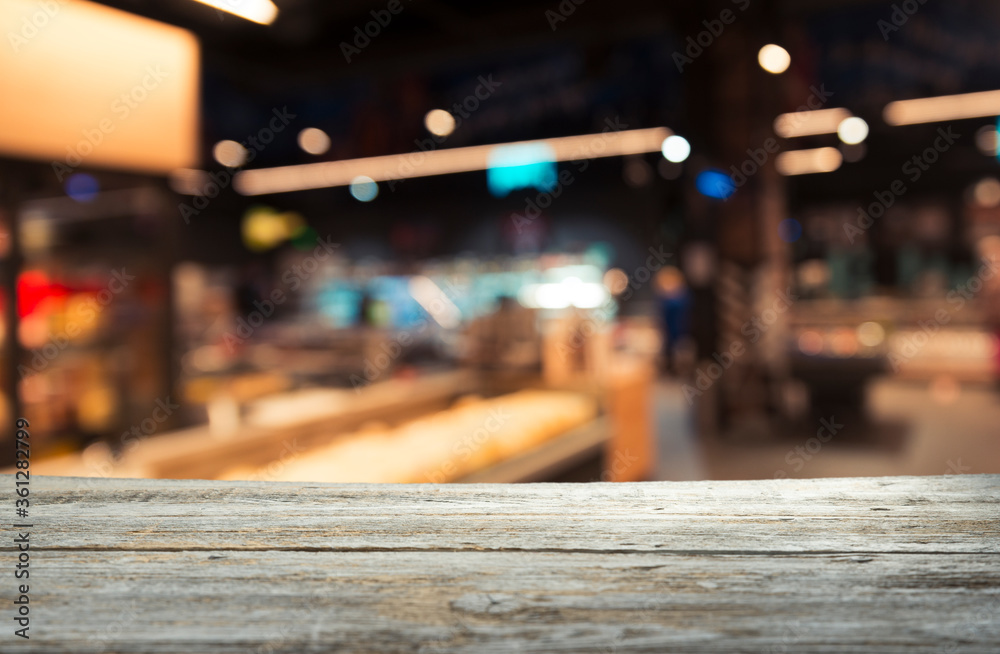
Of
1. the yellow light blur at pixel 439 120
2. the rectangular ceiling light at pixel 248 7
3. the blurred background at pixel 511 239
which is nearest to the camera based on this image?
→ the rectangular ceiling light at pixel 248 7

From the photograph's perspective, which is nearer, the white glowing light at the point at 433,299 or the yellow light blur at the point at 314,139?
the yellow light blur at the point at 314,139

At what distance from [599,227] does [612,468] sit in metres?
9.32

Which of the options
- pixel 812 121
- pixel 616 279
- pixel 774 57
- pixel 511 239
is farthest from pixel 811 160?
pixel 774 57

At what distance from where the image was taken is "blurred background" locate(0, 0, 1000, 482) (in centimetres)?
363

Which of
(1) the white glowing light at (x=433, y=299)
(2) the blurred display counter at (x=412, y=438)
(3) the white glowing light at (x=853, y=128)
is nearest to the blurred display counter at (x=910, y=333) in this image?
(3) the white glowing light at (x=853, y=128)

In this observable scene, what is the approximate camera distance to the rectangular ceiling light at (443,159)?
9106 mm

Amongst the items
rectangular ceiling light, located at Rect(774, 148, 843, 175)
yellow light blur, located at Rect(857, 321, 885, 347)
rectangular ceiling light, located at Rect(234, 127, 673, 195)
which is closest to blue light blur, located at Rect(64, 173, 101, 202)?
rectangular ceiling light, located at Rect(234, 127, 673, 195)

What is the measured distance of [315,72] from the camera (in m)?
7.13

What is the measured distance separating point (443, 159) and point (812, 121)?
4884mm

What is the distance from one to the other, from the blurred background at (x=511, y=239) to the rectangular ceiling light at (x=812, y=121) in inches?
2.2

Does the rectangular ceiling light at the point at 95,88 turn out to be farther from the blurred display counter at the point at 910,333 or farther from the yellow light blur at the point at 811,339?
the yellow light blur at the point at 811,339

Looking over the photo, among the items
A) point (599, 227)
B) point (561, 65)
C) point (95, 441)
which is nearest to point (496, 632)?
point (95, 441)

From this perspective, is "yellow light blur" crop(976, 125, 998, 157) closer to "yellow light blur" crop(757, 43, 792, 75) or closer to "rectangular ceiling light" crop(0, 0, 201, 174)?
"yellow light blur" crop(757, 43, 792, 75)

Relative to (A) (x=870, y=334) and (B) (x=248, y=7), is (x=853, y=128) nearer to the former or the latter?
(A) (x=870, y=334)
